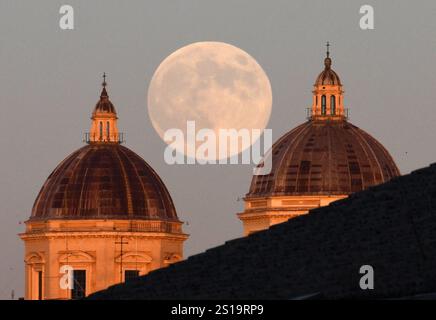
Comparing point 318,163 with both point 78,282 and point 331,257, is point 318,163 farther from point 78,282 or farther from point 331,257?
point 331,257

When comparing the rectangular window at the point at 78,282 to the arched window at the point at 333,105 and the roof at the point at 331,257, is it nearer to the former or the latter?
the arched window at the point at 333,105

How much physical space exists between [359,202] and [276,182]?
126064 mm

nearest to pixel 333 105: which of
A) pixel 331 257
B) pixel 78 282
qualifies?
pixel 78 282

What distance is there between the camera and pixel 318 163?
19750cm

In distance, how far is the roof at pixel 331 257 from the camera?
226 feet

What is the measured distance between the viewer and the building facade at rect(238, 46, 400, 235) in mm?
194875

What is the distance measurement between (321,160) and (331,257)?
127590 millimetres

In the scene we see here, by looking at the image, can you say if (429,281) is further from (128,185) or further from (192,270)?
(128,185)

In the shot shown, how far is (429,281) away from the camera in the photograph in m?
68.4

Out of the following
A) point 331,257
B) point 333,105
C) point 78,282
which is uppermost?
point 333,105

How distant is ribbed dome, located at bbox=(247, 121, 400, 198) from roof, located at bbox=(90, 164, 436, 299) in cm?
12355

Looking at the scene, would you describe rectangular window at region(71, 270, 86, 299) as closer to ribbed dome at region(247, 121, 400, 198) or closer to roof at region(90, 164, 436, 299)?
ribbed dome at region(247, 121, 400, 198)

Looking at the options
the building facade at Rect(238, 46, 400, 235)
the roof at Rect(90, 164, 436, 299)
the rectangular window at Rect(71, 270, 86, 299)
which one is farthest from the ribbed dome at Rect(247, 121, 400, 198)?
the roof at Rect(90, 164, 436, 299)
